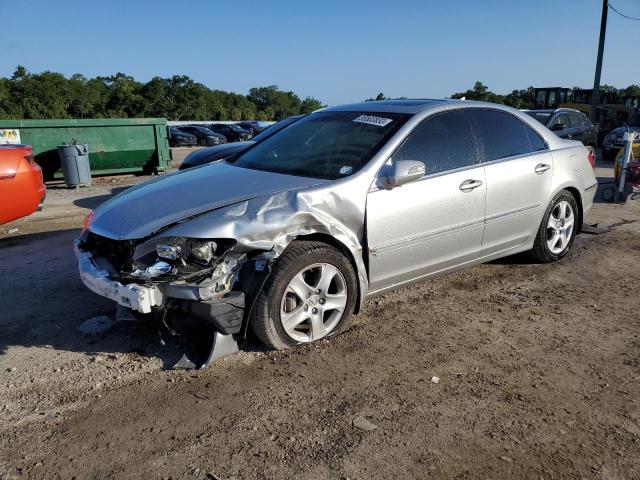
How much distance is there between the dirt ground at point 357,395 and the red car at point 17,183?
5.15 ft

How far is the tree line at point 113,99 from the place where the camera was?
5856cm

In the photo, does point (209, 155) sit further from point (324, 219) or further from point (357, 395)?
point (357, 395)

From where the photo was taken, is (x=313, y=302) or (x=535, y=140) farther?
(x=535, y=140)

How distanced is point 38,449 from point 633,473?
2749 mm

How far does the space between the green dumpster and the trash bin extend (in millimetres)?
531

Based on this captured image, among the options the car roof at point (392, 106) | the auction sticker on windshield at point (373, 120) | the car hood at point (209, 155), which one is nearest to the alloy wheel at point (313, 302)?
the auction sticker on windshield at point (373, 120)

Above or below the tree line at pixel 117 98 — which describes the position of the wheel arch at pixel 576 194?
below

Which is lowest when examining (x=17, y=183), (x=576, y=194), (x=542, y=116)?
(x=576, y=194)

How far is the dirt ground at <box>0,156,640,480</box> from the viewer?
8.01ft

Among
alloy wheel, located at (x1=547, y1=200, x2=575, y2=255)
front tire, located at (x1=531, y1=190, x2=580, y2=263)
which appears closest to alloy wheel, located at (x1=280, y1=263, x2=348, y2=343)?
front tire, located at (x1=531, y1=190, x2=580, y2=263)

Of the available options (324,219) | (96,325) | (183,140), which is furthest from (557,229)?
(183,140)

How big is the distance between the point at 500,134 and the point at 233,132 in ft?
108

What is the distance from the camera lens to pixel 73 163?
11141mm

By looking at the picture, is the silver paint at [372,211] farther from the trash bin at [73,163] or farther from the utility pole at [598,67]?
the utility pole at [598,67]
